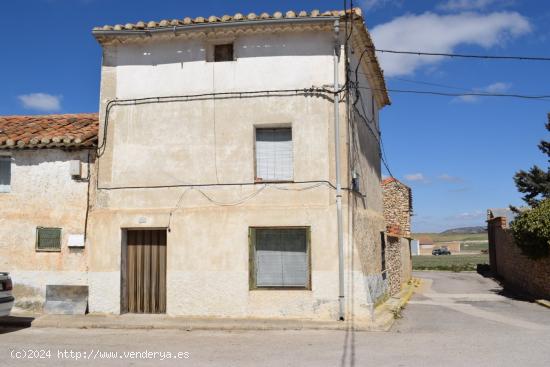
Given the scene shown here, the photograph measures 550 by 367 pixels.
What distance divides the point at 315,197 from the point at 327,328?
2.77 metres

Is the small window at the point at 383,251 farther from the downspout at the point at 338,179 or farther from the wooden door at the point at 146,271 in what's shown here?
the wooden door at the point at 146,271

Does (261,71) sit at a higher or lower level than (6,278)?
higher

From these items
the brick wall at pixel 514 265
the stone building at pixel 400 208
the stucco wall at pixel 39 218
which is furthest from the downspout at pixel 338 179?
the stone building at pixel 400 208

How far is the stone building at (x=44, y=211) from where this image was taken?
12.2 meters

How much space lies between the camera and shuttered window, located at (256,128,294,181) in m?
11.7

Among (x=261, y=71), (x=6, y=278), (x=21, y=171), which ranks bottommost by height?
(x=6, y=278)

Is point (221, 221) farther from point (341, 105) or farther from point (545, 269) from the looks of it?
point (545, 269)

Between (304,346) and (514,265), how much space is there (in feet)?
55.6

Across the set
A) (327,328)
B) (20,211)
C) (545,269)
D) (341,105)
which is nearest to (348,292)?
(327,328)

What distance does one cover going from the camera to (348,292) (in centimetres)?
1101

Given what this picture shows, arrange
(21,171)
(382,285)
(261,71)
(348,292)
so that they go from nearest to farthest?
(348,292) → (261,71) → (21,171) → (382,285)

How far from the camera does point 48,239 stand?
12344 millimetres

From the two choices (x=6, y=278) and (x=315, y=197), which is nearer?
(x=6, y=278)

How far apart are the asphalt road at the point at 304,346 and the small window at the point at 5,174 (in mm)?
3900
